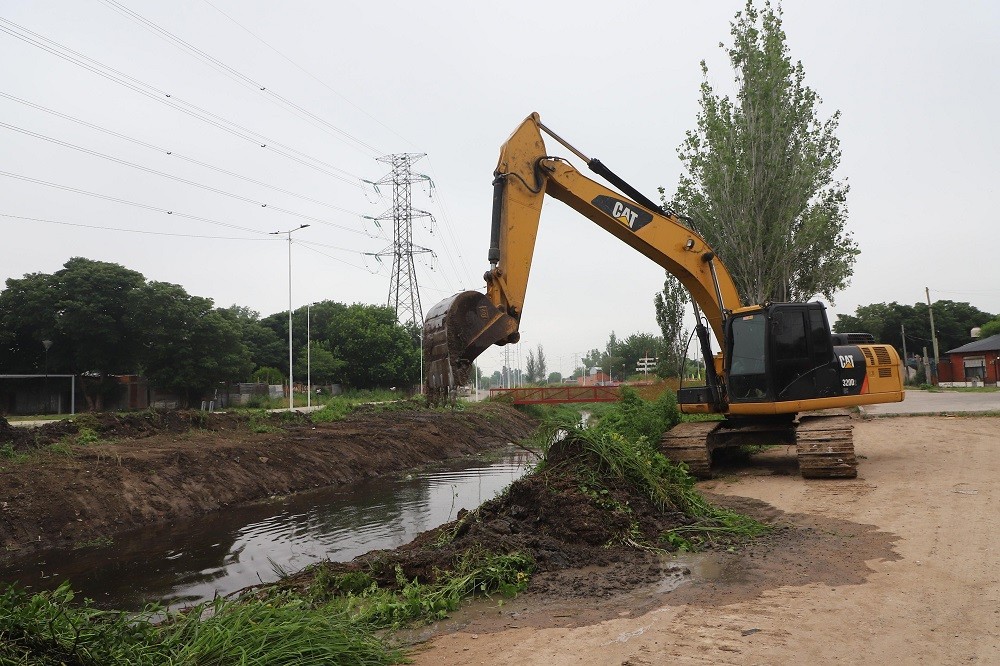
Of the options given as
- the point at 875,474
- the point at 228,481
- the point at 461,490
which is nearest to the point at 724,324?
the point at 875,474

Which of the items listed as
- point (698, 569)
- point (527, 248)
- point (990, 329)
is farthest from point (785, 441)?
point (990, 329)

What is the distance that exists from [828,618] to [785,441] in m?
6.86

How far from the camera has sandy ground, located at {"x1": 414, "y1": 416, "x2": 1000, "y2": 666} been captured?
4.05 m

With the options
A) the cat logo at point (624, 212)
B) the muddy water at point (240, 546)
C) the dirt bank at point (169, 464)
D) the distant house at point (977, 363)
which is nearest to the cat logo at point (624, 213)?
the cat logo at point (624, 212)

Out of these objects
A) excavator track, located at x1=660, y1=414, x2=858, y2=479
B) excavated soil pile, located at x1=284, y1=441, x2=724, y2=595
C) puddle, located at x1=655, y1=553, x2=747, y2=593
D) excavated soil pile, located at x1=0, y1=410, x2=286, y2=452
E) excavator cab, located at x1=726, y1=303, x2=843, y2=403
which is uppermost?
excavator cab, located at x1=726, y1=303, x2=843, y2=403

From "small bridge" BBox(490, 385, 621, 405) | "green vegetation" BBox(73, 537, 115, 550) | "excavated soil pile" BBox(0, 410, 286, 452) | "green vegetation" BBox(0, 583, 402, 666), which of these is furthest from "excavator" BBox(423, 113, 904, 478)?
"small bridge" BBox(490, 385, 621, 405)

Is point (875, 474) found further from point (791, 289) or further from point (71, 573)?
point (791, 289)

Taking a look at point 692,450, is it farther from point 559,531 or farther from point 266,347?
point 266,347

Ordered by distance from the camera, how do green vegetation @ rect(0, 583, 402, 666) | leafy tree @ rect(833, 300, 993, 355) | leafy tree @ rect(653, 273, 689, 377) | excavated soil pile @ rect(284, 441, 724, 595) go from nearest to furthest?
green vegetation @ rect(0, 583, 402, 666)
excavated soil pile @ rect(284, 441, 724, 595)
leafy tree @ rect(653, 273, 689, 377)
leafy tree @ rect(833, 300, 993, 355)

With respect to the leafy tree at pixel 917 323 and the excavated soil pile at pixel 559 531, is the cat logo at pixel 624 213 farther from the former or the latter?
the leafy tree at pixel 917 323

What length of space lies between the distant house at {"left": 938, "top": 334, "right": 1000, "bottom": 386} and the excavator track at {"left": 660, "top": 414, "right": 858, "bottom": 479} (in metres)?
42.8

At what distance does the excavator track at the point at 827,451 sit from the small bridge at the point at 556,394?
18.9 meters

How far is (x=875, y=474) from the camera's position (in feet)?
33.9

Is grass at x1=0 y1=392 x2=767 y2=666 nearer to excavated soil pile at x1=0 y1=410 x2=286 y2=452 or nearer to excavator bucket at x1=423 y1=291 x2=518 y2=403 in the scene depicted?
excavator bucket at x1=423 y1=291 x2=518 y2=403
